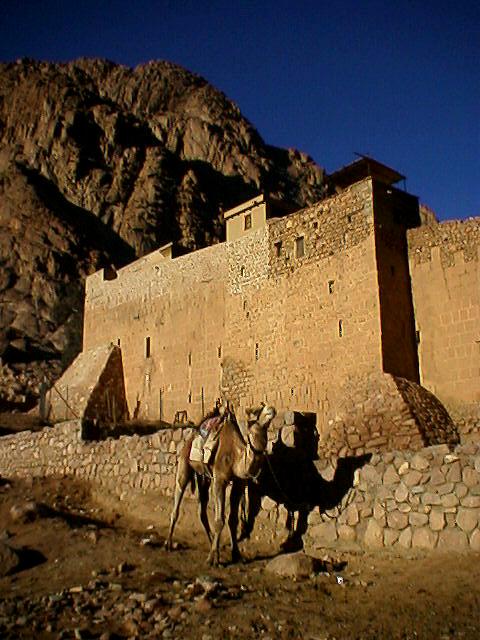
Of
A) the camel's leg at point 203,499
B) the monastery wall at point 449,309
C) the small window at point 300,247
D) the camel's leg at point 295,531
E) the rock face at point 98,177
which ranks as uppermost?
the rock face at point 98,177

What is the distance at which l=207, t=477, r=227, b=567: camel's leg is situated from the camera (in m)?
8.49

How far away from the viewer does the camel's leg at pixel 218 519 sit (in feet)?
27.9

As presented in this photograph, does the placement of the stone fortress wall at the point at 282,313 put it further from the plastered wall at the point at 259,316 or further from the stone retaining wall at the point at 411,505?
the stone retaining wall at the point at 411,505

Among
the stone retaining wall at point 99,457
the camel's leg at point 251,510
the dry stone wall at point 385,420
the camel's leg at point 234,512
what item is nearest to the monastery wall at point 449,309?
the dry stone wall at point 385,420

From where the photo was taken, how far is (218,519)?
852 centimetres

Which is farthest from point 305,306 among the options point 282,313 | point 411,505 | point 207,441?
point 411,505

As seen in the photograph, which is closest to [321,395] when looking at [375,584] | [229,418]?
[229,418]

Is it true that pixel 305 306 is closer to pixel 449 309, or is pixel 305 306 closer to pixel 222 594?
pixel 449 309

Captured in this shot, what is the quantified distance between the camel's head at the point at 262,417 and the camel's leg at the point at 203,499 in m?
1.65

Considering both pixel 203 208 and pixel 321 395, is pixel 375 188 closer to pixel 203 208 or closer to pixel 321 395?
pixel 321 395

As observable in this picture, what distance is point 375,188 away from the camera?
18.9m

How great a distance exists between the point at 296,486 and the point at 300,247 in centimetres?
1265

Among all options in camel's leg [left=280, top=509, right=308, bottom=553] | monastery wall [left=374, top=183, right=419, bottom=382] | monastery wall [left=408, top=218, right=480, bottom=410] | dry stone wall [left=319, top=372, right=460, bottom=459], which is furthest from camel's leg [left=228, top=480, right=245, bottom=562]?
monastery wall [left=408, top=218, right=480, bottom=410]

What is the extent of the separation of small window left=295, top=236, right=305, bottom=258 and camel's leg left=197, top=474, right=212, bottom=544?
12.3m
